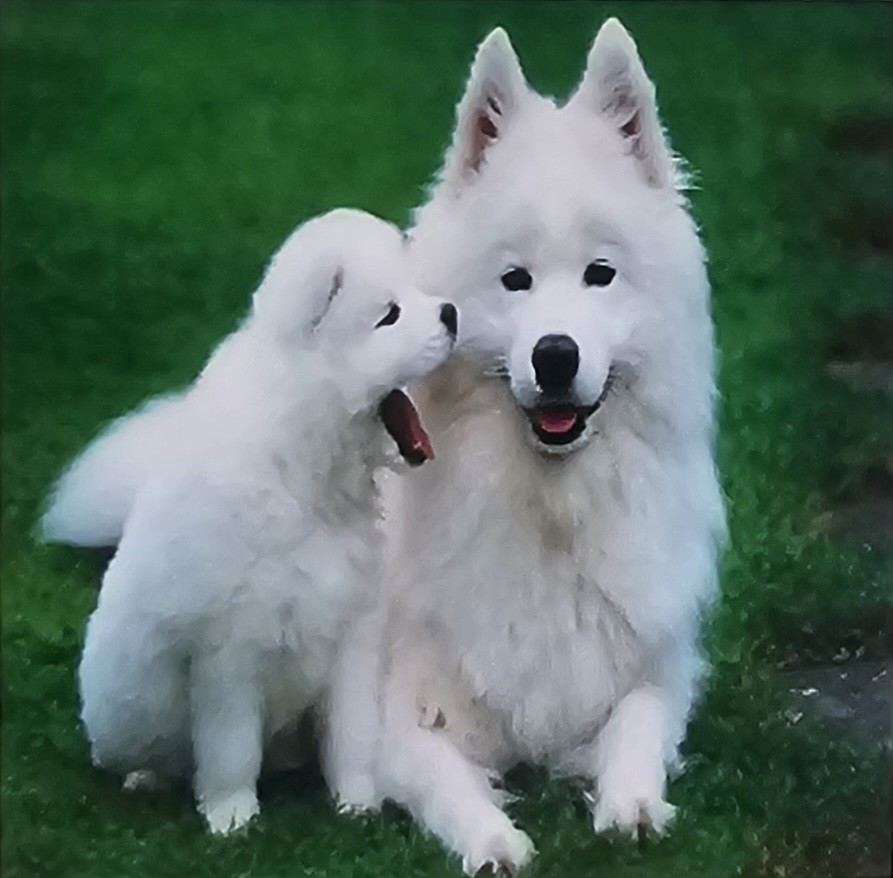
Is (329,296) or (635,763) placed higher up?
(329,296)

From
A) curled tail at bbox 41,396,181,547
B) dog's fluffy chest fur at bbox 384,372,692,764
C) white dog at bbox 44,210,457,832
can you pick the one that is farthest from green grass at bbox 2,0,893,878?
white dog at bbox 44,210,457,832

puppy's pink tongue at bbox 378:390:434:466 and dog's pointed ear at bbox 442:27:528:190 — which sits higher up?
dog's pointed ear at bbox 442:27:528:190

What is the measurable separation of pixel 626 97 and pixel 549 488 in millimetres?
672

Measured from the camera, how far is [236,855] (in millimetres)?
2613

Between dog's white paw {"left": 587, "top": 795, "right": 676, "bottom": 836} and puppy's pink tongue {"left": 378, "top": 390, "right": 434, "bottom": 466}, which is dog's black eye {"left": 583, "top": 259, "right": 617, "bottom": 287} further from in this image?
dog's white paw {"left": 587, "top": 795, "right": 676, "bottom": 836}

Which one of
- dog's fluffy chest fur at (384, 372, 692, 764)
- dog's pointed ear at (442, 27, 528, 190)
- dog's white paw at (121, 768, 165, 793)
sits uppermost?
dog's pointed ear at (442, 27, 528, 190)

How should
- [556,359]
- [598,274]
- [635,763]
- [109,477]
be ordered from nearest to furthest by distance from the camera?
[556,359], [598,274], [635,763], [109,477]

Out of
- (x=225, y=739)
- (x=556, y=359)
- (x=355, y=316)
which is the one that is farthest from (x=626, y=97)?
(x=225, y=739)

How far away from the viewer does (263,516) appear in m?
2.51

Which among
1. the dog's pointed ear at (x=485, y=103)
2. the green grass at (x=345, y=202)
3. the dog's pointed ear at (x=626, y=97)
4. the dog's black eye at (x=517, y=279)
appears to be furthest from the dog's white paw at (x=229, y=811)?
the dog's pointed ear at (x=626, y=97)

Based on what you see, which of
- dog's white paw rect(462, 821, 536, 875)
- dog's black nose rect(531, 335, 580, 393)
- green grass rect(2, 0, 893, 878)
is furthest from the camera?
green grass rect(2, 0, 893, 878)

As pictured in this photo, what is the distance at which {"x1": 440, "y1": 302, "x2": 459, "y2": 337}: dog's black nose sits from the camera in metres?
2.48

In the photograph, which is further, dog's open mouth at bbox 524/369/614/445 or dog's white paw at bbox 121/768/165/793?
dog's white paw at bbox 121/768/165/793

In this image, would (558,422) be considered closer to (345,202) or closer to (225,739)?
(345,202)
